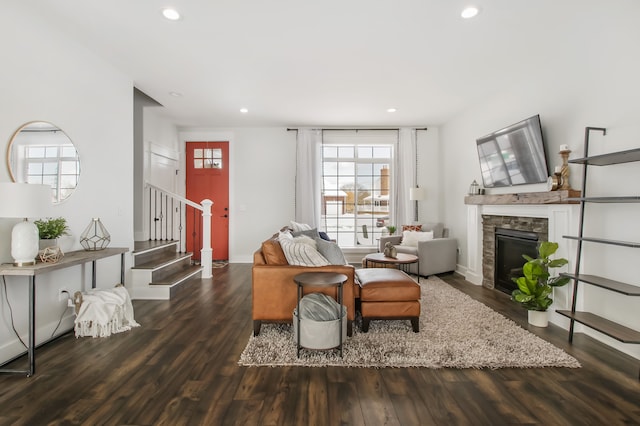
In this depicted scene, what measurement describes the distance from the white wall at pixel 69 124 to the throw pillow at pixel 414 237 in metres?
4.23

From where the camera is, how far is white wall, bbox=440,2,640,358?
2.59m

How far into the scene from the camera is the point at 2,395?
1972 mm

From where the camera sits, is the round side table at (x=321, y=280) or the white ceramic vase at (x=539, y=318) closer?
the round side table at (x=321, y=280)

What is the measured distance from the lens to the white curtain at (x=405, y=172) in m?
6.37

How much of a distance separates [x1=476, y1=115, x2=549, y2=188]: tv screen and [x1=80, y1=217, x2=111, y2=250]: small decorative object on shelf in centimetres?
478

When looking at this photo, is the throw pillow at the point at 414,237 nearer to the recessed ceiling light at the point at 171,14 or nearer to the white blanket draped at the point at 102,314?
the white blanket draped at the point at 102,314

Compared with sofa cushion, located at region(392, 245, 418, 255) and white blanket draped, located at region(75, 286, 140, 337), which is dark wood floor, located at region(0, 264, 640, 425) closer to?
white blanket draped, located at region(75, 286, 140, 337)

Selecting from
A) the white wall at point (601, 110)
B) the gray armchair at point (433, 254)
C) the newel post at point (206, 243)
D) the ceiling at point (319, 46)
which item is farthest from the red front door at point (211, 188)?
the white wall at point (601, 110)

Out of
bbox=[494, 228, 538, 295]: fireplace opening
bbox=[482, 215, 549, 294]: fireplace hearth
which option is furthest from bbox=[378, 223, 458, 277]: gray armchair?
bbox=[494, 228, 538, 295]: fireplace opening

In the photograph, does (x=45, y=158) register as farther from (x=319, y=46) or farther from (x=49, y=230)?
(x=319, y=46)

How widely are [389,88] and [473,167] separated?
2.00m

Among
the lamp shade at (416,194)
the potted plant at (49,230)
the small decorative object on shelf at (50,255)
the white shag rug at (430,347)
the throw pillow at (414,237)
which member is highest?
the lamp shade at (416,194)

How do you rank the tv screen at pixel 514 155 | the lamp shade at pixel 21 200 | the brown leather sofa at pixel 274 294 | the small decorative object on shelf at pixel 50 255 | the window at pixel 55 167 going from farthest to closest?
the tv screen at pixel 514 155, the brown leather sofa at pixel 274 294, the window at pixel 55 167, the small decorative object on shelf at pixel 50 255, the lamp shade at pixel 21 200

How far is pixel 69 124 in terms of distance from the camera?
121 inches
